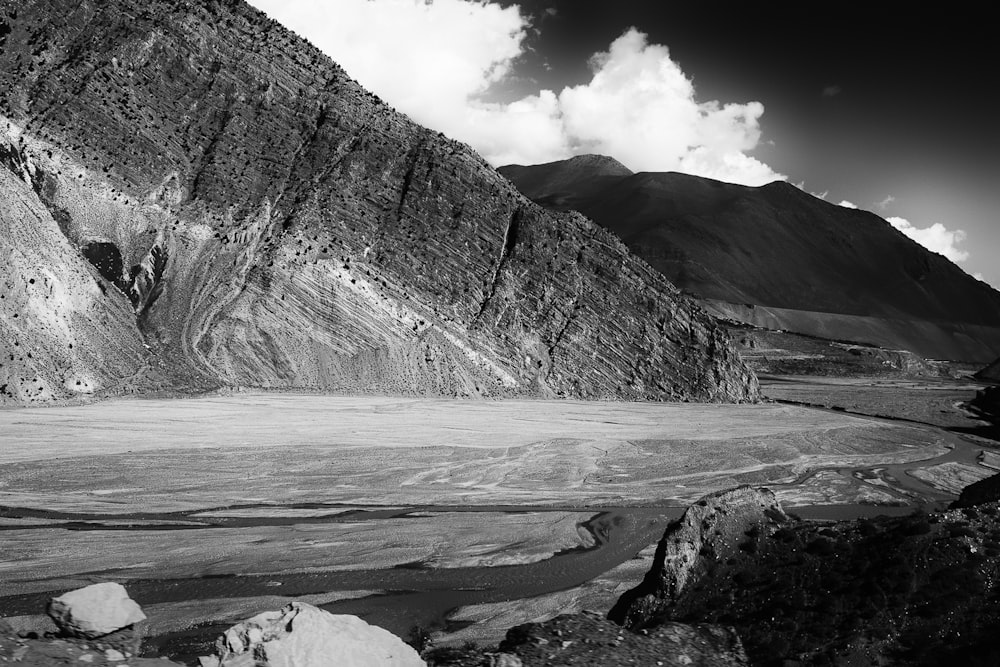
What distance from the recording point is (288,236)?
4347 centimetres

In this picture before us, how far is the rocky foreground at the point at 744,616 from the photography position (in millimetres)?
6480

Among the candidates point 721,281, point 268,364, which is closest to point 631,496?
point 268,364

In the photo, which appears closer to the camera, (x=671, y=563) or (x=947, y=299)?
(x=671, y=563)

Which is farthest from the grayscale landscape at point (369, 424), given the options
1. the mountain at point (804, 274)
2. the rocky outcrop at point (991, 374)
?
the mountain at point (804, 274)

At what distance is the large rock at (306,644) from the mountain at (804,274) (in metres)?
128

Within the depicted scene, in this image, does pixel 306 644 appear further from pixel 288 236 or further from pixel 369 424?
pixel 288 236

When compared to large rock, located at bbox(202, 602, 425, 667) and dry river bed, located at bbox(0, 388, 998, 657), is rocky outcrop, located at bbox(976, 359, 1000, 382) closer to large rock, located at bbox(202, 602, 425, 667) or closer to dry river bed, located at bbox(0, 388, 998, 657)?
dry river bed, located at bbox(0, 388, 998, 657)

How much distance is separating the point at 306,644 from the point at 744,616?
6.43 m

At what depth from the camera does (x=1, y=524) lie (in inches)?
619

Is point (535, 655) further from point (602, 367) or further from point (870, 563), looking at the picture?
point (602, 367)

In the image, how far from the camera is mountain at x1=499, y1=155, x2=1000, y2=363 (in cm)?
14700

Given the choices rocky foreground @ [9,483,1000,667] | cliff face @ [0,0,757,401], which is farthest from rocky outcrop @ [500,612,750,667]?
cliff face @ [0,0,757,401]

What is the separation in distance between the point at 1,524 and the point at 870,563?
1771 centimetres

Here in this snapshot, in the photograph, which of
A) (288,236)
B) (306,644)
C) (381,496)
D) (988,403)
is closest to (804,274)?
(988,403)
